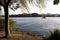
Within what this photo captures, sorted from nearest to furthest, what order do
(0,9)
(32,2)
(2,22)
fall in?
(32,2), (0,9), (2,22)

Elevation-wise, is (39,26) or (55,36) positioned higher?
(55,36)

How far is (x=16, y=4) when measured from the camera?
891 centimetres

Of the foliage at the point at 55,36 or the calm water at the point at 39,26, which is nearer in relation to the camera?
the foliage at the point at 55,36

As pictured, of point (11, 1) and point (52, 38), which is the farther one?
point (11, 1)

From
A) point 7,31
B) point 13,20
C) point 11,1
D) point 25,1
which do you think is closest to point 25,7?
point 25,1

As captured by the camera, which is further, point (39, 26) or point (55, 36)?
point (39, 26)

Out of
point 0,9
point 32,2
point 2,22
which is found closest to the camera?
point 32,2

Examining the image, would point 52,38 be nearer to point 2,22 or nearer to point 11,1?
point 11,1

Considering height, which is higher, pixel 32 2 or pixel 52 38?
pixel 32 2

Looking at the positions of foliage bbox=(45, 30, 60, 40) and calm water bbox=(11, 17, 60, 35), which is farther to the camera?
calm water bbox=(11, 17, 60, 35)

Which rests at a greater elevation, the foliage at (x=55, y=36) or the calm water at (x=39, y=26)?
the foliage at (x=55, y=36)

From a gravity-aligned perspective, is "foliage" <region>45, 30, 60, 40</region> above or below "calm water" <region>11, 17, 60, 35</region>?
above

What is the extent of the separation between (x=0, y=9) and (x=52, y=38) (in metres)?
2.98

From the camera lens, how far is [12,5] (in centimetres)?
943
